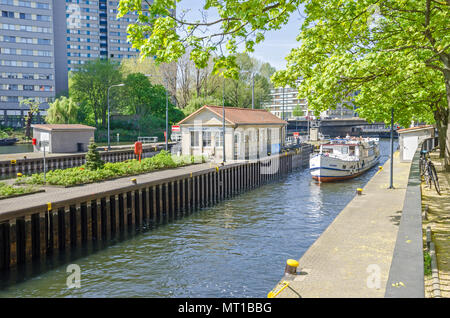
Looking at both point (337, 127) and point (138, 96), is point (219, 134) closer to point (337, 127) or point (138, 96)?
point (138, 96)

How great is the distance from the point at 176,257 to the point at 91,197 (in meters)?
5.52

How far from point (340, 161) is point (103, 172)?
2201cm

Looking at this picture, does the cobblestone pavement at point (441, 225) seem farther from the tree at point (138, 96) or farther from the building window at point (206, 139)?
the tree at point (138, 96)

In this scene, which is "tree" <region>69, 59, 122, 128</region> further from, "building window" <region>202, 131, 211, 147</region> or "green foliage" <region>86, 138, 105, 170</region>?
"green foliage" <region>86, 138, 105, 170</region>

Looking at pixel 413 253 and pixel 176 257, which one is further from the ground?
pixel 413 253

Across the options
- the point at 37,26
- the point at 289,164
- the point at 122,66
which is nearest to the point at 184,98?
the point at 122,66

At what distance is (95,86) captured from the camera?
9012 cm

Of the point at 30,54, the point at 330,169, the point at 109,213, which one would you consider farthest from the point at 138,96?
the point at 109,213

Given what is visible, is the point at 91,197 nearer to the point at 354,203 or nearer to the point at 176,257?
the point at 176,257

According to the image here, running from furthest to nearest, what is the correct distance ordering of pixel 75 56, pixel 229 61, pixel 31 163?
pixel 75 56 < pixel 31 163 < pixel 229 61

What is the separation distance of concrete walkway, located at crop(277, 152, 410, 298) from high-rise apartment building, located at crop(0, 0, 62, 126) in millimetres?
112482

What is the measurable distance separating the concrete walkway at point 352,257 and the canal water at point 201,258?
116 inches

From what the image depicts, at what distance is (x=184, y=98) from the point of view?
83.8 metres
